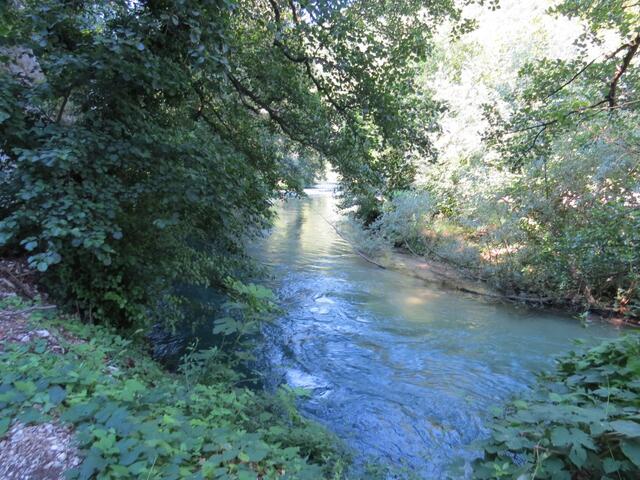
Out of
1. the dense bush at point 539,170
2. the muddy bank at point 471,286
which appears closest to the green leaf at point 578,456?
the dense bush at point 539,170

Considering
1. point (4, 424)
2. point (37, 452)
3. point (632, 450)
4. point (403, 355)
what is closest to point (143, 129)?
point (4, 424)

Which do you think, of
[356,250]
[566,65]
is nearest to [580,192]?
[566,65]

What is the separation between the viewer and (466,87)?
53.9 ft

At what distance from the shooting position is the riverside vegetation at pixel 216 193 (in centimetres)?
243

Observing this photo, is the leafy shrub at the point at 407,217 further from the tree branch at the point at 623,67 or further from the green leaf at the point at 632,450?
the green leaf at the point at 632,450

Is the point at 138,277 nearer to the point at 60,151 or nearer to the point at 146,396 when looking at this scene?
the point at 60,151

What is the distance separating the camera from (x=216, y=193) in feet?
14.8

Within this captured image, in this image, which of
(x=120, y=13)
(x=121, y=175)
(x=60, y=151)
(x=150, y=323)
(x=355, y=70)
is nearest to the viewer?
(x=60, y=151)

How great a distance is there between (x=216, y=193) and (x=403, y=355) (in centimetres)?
479

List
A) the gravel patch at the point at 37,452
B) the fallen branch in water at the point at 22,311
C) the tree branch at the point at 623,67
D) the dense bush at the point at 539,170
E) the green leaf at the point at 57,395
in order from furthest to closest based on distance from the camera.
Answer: the dense bush at the point at 539,170, the tree branch at the point at 623,67, the fallen branch in water at the point at 22,311, the green leaf at the point at 57,395, the gravel patch at the point at 37,452

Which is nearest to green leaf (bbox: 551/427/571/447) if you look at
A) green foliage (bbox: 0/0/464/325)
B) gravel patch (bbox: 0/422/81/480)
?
gravel patch (bbox: 0/422/81/480)

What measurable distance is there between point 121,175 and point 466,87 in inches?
617

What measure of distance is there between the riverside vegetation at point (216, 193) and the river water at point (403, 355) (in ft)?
3.54

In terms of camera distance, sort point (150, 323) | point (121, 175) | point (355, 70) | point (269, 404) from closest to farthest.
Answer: point (269, 404) → point (121, 175) → point (150, 323) → point (355, 70)
